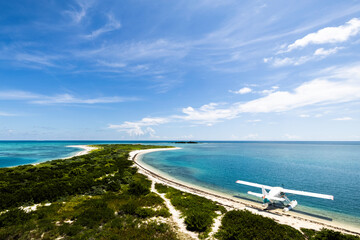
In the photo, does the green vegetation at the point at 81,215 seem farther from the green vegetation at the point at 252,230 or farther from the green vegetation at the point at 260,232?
the green vegetation at the point at 260,232

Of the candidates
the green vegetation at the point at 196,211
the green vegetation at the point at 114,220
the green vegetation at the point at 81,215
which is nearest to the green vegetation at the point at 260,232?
the green vegetation at the point at 114,220

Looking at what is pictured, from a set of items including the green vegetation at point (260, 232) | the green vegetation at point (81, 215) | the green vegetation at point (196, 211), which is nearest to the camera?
the green vegetation at point (81, 215)

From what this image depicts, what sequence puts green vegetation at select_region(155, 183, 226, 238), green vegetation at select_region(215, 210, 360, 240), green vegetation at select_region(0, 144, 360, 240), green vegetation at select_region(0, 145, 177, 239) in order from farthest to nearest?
green vegetation at select_region(155, 183, 226, 238), green vegetation at select_region(215, 210, 360, 240), green vegetation at select_region(0, 144, 360, 240), green vegetation at select_region(0, 145, 177, 239)

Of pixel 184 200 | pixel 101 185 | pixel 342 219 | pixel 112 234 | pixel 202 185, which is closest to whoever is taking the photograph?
pixel 112 234

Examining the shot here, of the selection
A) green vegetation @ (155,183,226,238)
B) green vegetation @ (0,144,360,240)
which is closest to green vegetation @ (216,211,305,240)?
green vegetation @ (0,144,360,240)

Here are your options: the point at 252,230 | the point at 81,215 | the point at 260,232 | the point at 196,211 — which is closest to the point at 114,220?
the point at 81,215

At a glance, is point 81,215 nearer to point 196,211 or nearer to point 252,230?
point 196,211

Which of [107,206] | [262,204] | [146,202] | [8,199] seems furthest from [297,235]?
[8,199]

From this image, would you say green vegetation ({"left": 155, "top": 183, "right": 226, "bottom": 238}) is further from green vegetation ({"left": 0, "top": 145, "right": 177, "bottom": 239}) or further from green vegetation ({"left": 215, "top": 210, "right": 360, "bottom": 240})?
green vegetation ({"left": 0, "top": 145, "right": 177, "bottom": 239})

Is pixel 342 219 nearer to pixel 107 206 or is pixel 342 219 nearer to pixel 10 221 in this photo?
pixel 107 206
